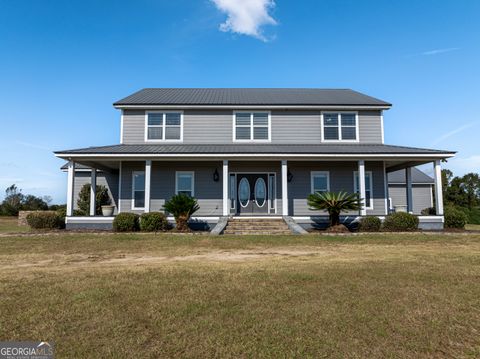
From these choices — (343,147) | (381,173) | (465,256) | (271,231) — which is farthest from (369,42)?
(465,256)

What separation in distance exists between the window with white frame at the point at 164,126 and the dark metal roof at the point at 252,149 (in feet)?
2.05

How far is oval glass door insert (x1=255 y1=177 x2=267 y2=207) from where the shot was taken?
17.6m

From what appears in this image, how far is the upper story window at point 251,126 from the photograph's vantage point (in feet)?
59.9

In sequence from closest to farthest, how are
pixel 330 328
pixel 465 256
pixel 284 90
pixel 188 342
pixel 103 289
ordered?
pixel 188 342 → pixel 330 328 → pixel 103 289 → pixel 465 256 → pixel 284 90

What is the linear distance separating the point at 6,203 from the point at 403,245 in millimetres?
36777

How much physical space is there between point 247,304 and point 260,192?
1328 cm

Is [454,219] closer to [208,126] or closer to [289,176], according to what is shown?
[289,176]

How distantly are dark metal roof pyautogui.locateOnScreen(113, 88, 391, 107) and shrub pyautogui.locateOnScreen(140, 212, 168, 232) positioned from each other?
670 centimetres

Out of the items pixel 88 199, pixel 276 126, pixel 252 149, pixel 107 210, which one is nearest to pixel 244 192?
pixel 252 149

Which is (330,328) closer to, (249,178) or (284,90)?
(249,178)

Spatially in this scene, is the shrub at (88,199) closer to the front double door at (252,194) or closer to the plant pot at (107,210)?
the plant pot at (107,210)

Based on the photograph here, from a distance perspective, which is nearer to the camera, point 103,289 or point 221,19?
point 103,289

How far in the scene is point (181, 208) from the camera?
1410cm

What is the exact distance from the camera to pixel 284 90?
2202 centimetres
